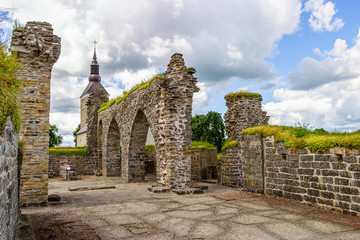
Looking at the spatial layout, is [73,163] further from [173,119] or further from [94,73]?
[94,73]

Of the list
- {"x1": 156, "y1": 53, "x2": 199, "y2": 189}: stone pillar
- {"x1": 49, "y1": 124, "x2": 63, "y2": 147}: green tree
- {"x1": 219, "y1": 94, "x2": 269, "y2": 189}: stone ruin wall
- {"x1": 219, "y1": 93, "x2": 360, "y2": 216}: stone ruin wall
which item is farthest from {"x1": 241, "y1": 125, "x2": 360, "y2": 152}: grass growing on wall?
{"x1": 49, "y1": 124, "x2": 63, "y2": 147}: green tree

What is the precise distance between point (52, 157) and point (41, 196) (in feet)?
38.3

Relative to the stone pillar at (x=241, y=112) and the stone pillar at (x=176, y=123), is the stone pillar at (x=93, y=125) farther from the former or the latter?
the stone pillar at (x=176, y=123)

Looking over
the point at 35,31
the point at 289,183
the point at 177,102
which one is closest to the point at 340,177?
the point at 289,183

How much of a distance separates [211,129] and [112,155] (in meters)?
17.3

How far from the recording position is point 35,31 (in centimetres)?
741

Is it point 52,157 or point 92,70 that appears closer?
point 52,157

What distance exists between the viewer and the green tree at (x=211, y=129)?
3238cm

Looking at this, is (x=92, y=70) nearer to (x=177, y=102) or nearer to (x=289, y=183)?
(x=177, y=102)

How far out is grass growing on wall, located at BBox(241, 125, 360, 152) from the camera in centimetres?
584

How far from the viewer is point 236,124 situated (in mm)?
13250

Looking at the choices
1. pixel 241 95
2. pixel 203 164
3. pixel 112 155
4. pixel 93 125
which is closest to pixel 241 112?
pixel 241 95

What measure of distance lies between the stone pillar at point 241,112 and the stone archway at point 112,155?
712 cm

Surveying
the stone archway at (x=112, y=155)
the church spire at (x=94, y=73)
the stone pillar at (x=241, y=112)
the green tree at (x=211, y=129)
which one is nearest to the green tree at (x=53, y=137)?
the church spire at (x=94, y=73)
